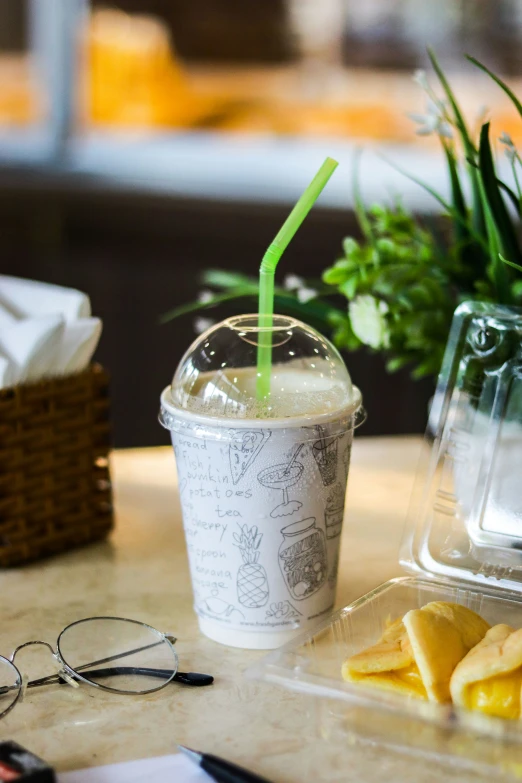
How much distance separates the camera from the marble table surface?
61 cm

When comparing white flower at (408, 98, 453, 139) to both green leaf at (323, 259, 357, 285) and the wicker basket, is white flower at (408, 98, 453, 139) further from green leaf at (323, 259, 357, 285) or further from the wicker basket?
the wicker basket

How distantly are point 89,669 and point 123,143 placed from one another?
2.55 m

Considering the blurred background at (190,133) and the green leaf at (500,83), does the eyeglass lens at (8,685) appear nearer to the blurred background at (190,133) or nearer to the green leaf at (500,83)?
the green leaf at (500,83)

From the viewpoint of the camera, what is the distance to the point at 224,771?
568 mm

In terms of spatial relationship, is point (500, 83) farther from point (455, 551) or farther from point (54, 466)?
point (54, 466)

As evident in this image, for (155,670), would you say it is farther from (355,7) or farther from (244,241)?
(355,7)

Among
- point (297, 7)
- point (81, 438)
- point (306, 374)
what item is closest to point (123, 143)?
point (297, 7)

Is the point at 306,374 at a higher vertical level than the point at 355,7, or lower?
lower

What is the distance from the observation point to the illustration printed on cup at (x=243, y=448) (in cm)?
71

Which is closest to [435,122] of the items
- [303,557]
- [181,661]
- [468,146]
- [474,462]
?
[468,146]

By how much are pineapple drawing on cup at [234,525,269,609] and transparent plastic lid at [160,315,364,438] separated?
0.09 m

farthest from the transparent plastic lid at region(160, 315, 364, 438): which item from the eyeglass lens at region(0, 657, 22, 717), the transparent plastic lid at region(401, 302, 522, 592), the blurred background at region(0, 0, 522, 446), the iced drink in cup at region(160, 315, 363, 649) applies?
the blurred background at region(0, 0, 522, 446)

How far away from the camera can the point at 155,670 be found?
72 cm

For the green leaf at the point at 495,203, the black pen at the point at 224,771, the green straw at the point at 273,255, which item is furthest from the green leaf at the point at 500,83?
the black pen at the point at 224,771
